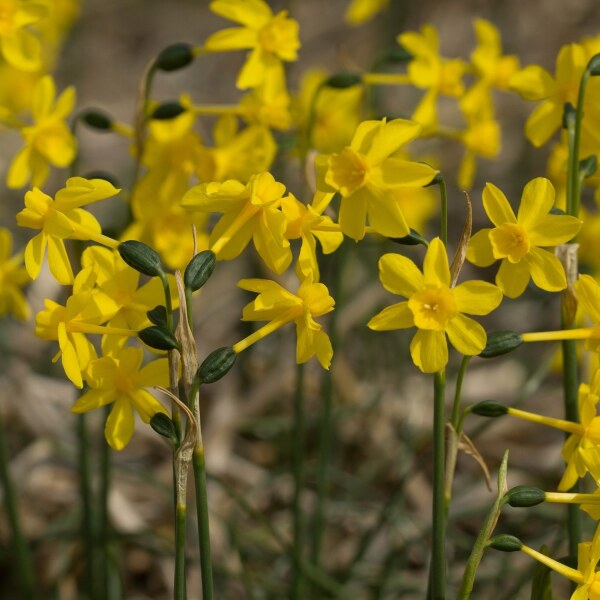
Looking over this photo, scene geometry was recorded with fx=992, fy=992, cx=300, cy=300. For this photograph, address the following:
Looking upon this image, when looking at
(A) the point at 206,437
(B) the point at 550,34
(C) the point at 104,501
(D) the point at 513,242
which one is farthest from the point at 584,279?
(B) the point at 550,34

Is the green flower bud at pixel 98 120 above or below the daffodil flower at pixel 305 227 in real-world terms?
above

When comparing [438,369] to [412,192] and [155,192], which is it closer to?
[155,192]

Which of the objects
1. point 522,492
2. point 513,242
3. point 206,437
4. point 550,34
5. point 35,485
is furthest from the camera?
point 550,34

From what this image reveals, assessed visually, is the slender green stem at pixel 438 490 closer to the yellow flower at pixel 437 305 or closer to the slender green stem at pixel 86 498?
the yellow flower at pixel 437 305

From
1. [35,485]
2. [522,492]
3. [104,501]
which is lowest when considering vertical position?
[35,485]

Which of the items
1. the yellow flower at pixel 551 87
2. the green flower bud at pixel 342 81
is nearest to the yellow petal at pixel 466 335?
the yellow flower at pixel 551 87

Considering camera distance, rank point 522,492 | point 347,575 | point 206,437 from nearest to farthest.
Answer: point 522,492, point 347,575, point 206,437
